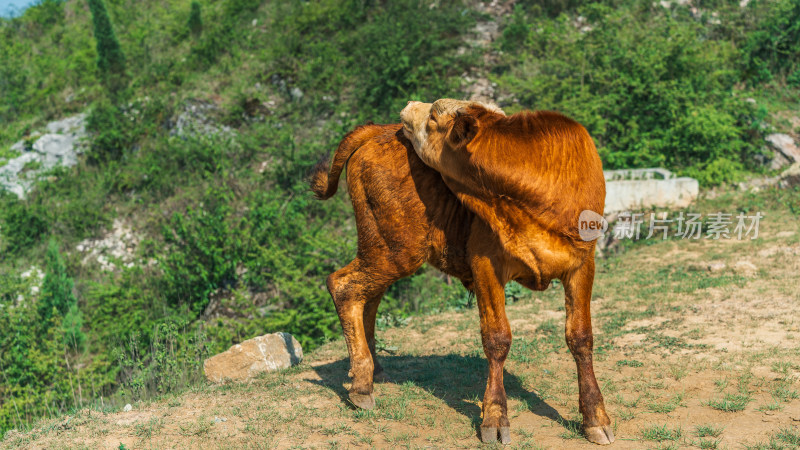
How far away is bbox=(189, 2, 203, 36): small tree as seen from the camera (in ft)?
74.7

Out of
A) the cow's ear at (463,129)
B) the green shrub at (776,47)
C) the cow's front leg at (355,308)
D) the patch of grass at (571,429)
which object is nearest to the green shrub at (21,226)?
the cow's front leg at (355,308)

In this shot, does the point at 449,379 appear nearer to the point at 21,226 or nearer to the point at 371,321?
the point at 371,321

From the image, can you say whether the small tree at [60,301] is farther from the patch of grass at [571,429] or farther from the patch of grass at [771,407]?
the patch of grass at [771,407]

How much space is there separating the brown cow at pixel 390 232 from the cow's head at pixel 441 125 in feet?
1.07

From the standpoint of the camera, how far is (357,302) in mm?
5543

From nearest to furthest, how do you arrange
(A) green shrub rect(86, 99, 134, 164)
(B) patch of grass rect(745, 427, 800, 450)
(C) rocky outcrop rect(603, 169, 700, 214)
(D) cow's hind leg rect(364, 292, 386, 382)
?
(B) patch of grass rect(745, 427, 800, 450), (D) cow's hind leg rect(364, 292, 386, 382), (C) rocky outcrop rect(603, 169, 700, 214), (A) green shrub rect(86, 99, 134, 164)

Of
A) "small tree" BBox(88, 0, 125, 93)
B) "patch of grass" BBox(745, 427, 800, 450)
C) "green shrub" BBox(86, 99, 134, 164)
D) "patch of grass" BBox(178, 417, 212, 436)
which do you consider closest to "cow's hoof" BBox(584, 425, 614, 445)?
"patch of grass" BBox(745, 427, 800, 450)

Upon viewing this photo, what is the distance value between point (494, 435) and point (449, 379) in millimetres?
1544

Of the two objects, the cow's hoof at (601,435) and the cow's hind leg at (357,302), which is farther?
the cow's hind leg at (357,302)

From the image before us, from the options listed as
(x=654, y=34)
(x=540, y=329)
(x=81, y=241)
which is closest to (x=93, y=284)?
(x=81, y=241)

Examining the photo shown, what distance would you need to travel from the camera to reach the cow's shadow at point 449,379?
17.2 feet

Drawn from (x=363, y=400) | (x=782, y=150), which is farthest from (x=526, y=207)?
(x=782, y=150)

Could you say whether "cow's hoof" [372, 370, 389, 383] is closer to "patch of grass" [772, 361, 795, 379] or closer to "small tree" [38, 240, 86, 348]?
"patch of grass" [772, 361, 795, 379]

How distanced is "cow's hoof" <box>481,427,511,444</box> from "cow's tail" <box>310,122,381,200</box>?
2.64 metres
